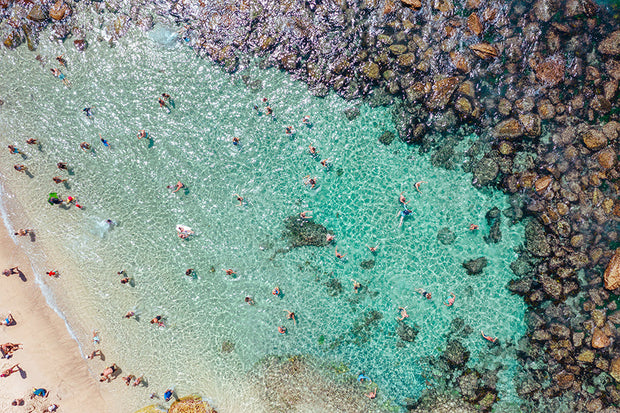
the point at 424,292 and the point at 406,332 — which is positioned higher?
the point at 424,292

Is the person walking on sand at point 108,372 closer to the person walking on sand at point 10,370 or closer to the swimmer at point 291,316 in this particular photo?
the person walking on sand at point 10,370

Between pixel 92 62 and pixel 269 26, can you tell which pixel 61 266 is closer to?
pixel 92 62

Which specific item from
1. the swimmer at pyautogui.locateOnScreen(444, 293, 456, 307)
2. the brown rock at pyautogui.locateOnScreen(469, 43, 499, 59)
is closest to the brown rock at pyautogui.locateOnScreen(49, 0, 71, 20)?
the brown rock at pyautogui.locateOnScreen(469, 43, 499, 59)

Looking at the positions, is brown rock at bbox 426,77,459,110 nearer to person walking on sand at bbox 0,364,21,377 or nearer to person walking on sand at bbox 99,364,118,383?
person walking on sand at bbox 99,364,118,383

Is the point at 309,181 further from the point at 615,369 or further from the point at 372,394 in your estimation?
the point at 615,369

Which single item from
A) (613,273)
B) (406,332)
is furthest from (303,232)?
(613,273)

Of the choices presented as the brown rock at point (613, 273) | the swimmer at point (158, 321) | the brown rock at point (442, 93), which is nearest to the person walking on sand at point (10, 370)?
the swimmer at point (158, 321)
